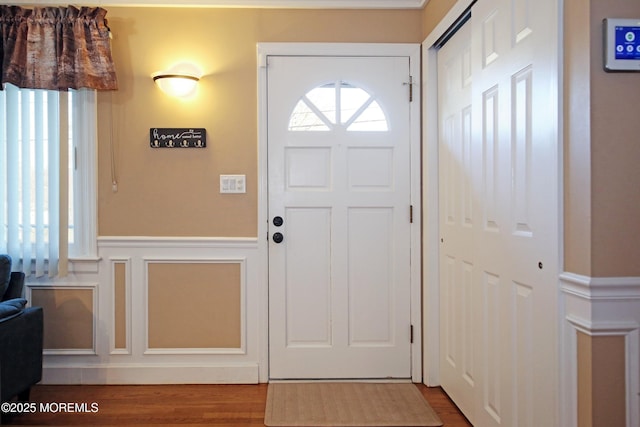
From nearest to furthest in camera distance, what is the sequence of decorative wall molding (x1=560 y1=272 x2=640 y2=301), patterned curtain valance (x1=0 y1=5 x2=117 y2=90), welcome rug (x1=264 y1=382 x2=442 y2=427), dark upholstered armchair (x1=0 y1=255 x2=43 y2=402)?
decorative wall molding (x1=560 y1=272 x2=640 y2=301)
dark upholstered armchair (x1=0 y1=255 x2=43 y2=402)
welcome rug (x1=264 y1=382 x2=442 y2=427)
patterned curtain valance (x1=0 y1=5 x2=117 y2=90)

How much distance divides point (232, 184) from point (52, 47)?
4.30 ft

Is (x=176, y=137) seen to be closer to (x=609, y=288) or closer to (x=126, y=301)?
(x=126, y=301)

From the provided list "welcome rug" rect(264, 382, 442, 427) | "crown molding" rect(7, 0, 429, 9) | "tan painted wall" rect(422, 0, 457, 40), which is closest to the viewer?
"welcome rug" rect(264, 382, 442, 427)

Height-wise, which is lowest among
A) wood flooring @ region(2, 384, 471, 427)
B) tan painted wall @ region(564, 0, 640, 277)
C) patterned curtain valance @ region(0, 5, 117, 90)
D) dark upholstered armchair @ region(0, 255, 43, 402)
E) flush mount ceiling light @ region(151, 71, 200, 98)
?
wood flooring @ region(2, 384, 471, 427)

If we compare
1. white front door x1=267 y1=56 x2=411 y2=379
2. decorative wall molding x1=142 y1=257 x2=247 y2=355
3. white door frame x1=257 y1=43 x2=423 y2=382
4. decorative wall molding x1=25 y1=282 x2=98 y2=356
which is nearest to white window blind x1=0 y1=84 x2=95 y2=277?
decorative wall molding x1=25 y1=282 x2=98 y2=356

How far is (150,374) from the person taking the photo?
296cm

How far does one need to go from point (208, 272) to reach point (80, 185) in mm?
943

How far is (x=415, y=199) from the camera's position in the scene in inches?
118

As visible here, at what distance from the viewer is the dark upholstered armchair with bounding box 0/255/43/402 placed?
93.0 inches

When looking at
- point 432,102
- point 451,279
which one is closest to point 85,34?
point 432,102

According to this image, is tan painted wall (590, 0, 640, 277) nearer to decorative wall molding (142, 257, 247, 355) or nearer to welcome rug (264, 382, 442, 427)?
welcome rug (264, 382, 442, 427)

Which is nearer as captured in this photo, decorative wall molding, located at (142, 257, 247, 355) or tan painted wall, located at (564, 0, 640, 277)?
tan painted wall, located at (564, 0, 640, 277)

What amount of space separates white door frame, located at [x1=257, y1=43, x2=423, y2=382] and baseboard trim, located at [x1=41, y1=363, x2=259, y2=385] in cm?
14

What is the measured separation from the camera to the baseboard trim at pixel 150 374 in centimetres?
294
